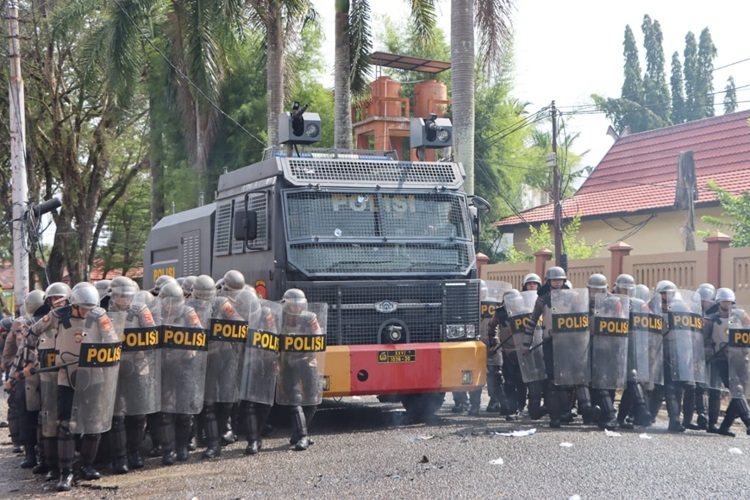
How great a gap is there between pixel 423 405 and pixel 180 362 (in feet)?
12.1

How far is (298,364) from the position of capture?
978 cm

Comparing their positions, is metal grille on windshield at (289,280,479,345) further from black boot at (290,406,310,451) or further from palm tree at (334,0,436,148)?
palm tree at (334,0,436,148)

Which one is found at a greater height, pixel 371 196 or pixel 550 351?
pixel 371 196

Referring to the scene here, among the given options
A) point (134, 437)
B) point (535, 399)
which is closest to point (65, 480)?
point (134, 437)

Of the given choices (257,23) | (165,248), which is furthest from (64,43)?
(165,248)

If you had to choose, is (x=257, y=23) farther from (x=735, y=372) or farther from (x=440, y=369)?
(x=735, y=372)

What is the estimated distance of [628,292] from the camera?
1091cm

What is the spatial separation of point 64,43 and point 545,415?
2550 cm

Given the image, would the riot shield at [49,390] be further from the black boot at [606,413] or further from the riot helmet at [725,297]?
the riot helmet at [725,297]

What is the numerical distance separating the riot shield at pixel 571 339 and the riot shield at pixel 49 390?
5300mm

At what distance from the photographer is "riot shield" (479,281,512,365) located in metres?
12.2

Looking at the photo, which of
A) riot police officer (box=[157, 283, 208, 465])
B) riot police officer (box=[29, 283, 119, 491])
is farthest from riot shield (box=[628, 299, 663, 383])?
riot police officer (box=[29, 283, 119, 491])

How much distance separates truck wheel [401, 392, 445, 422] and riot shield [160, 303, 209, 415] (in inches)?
132

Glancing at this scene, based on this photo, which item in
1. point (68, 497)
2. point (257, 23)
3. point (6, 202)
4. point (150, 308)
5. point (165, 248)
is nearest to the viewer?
point (68, 497)
